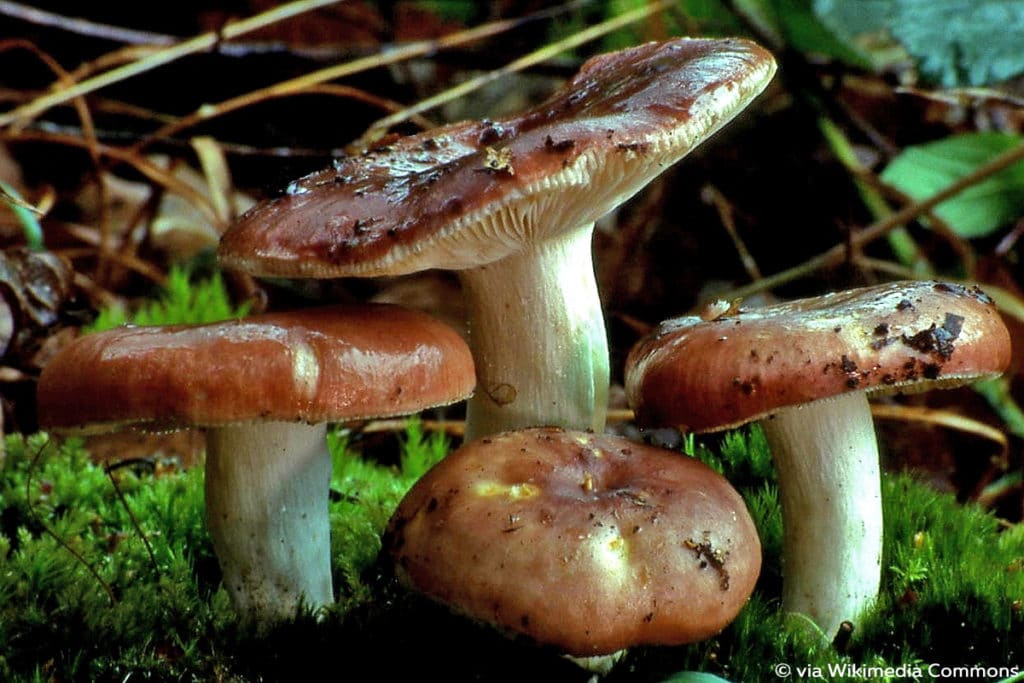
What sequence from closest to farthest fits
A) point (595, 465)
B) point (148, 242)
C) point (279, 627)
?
point (595, 465) → point (279, 627) → point (148, 242)

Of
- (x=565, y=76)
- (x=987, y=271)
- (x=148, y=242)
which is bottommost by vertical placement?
(x=987, y=271)

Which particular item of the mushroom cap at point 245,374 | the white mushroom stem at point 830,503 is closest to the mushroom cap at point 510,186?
the mushroom cap at point 245,374

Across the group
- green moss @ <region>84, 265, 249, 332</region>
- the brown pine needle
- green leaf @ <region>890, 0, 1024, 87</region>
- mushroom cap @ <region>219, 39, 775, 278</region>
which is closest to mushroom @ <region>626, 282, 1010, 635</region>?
mushroom cap @ <region>219, 39, 775, 278</region>

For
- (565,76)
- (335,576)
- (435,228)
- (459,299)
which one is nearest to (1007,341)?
(435,228)

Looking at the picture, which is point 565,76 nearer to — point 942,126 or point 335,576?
point 942,126

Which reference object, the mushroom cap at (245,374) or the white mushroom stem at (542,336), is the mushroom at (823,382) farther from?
the mushroom cap at (245,374)

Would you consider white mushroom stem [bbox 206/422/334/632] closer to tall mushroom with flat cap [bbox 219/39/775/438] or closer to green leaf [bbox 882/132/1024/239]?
tall mushroom with flat cap [bbox 219/39/775/438]
